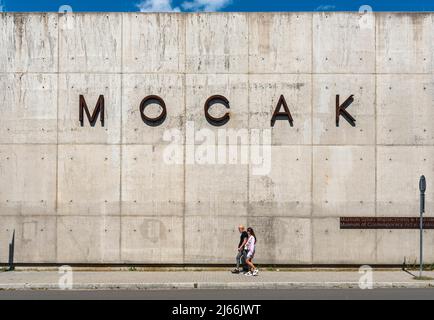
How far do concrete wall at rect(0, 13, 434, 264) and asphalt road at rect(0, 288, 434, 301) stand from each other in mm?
3316

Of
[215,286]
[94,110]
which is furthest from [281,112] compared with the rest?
[215,286]

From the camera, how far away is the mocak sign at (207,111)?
1775 cm

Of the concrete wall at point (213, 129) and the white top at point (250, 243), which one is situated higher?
the concrete wall at point (213, 129)

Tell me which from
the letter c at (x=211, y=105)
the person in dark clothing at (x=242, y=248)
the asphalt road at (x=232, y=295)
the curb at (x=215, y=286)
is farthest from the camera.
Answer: the letter c at (x=211, y=105)

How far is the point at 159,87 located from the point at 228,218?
421 centimetres

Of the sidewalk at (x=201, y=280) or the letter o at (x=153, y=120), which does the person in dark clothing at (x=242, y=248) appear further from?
the letter o at (x=153, y=120)

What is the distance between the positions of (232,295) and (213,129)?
224 inches

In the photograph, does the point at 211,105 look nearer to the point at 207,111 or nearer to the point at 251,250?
the point at 207,111

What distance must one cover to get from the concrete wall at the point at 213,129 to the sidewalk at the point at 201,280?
2.40 ft

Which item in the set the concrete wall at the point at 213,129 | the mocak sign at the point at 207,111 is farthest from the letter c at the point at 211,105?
the concrete wall at the point at 213,129

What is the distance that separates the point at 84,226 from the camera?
699 inches

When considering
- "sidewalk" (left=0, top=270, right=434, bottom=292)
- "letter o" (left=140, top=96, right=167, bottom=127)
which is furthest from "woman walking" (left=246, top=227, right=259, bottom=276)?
"letter o" (left=140, top=96, right=167, bottom=127)

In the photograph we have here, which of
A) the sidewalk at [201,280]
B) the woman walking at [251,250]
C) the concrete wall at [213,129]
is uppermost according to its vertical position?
the concrete wall at [213,129]

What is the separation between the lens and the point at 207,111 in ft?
58.4
